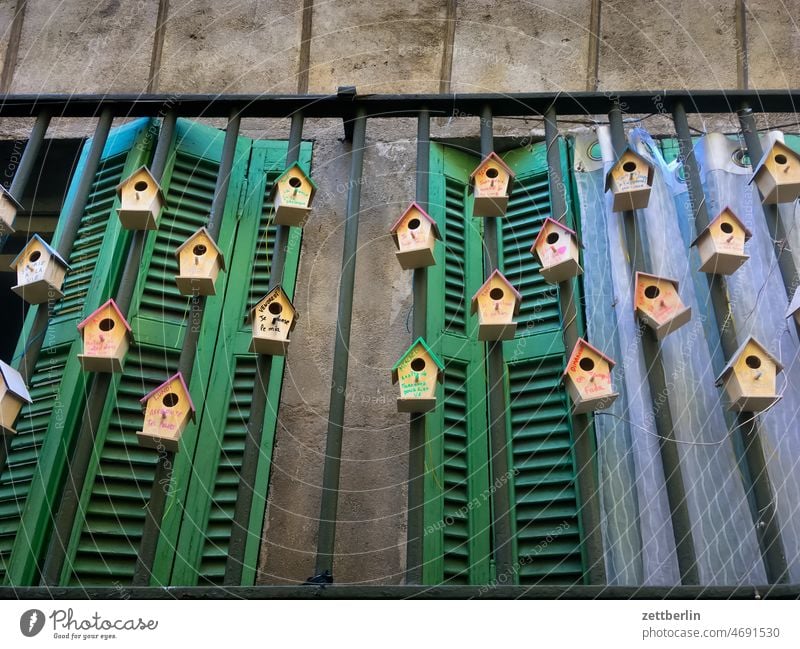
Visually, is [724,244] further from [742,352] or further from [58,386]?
[58,386]

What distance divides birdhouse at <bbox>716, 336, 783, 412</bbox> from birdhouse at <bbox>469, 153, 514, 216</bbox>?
76 centimetres

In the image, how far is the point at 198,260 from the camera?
2619 mm

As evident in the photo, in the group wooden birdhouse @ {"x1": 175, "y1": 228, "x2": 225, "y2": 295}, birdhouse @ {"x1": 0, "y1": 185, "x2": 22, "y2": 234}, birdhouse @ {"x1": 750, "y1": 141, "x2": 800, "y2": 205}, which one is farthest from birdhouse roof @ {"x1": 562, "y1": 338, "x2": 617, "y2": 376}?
birdhouse @ {"x1": 0, "y1": 185, "x2": 22, "y2": 234}

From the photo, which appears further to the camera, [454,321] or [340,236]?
[340,236]

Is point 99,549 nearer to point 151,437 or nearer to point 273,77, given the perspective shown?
point 151,437

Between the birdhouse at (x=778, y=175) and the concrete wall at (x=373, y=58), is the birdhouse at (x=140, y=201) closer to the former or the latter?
the concrete wall at (x=373, y=58)

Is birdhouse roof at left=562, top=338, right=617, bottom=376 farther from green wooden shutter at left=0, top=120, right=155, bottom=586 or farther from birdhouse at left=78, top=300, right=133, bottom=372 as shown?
green wooden shutter at left=0, top=120, right=155, bottom=586

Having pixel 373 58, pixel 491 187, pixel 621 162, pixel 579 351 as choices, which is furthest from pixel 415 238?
pixel 373 58

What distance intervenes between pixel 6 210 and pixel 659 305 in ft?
6.05

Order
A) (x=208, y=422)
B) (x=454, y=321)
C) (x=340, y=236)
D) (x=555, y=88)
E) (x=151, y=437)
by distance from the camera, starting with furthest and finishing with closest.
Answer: (x=555, y=88) → (x=340, y=236) → (x=454, y=321) → (x=208, y=422) → (x=151, y=437)

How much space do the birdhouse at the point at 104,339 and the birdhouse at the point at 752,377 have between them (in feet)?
4.98

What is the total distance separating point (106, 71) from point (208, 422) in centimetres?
165

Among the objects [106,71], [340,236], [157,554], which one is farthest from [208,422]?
[106,71]
